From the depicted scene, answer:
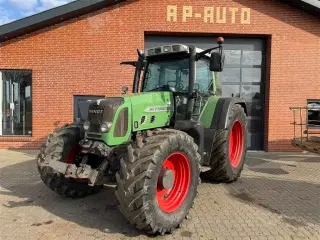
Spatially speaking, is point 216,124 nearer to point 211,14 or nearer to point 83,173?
point 83,173

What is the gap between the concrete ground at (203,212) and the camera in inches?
152

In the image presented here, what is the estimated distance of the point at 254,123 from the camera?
10562 millimetres

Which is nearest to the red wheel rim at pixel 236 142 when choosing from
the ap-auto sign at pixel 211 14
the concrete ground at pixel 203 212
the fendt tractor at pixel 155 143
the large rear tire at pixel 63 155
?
the fendt tractor at pixel 155 143

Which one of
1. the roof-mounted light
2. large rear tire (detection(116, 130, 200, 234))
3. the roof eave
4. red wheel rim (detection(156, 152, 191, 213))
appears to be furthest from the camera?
the roof eave

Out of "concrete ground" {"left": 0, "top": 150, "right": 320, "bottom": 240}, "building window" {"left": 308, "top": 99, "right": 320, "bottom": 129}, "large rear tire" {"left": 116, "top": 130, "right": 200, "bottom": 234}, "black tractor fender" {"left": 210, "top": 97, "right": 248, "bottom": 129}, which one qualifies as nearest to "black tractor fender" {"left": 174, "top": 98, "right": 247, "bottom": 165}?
"black tractor fender" {"left": 210, "top": 97, "right": 248, "bottom": 129}

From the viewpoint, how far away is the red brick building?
394 inches

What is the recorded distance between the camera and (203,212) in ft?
14.9

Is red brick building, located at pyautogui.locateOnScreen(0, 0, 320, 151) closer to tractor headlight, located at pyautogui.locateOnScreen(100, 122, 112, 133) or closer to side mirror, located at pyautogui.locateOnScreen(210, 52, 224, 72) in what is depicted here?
side mirror, located at pyautogui.locateOnScreen(210, 52, 224, 72)

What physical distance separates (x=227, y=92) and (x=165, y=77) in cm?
567

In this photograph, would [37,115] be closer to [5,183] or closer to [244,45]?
[5,183]

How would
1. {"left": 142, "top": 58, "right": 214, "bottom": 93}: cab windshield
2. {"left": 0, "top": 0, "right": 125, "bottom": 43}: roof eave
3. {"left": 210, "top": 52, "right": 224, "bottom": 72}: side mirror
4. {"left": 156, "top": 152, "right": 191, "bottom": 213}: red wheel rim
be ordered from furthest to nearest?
{"left": 0, "top": 0, "right": 125, "bottom": 43}: roof eave, {"left": 142, "top": 58, "right": 214, "bottom": 93}: cab windshield, {"left": 210, "top": 52, "right": 224, "bottom": 72}: side mirror, {"left": 156, "top": 152, "right": 191, "bottom": 213}: red wheel rim

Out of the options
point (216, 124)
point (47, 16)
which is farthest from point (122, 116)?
point (47, 16)

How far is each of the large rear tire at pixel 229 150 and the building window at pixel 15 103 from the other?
23.1 feet

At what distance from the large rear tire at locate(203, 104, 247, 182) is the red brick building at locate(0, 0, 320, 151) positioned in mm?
4104
